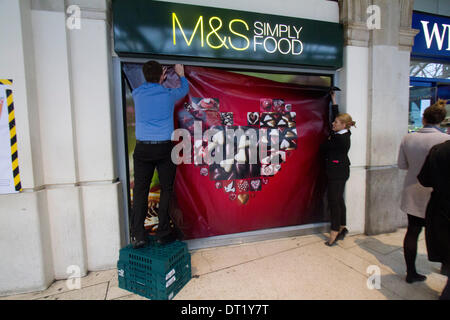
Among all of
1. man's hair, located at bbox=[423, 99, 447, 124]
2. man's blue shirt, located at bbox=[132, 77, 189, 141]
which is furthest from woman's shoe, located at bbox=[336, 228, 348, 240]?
man's blue shirt, located at bbox=[132, 77, 189, 141]

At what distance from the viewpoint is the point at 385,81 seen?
3.46 m

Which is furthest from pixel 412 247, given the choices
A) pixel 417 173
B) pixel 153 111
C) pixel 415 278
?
pixel 153 111

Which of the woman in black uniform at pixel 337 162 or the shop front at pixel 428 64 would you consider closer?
the woman in black uniform at pixel 337 162

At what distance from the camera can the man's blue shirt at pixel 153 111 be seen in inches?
90.7

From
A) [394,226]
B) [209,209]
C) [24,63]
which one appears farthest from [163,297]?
[394,226]

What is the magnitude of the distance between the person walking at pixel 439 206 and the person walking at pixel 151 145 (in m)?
2.46

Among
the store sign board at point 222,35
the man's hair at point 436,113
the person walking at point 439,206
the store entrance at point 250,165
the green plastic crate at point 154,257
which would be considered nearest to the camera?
the person walking at point 439,206

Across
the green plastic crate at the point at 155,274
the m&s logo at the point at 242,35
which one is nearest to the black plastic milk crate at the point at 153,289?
the green plastic crate at the point at 155,274

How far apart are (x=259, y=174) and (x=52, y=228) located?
2.65m

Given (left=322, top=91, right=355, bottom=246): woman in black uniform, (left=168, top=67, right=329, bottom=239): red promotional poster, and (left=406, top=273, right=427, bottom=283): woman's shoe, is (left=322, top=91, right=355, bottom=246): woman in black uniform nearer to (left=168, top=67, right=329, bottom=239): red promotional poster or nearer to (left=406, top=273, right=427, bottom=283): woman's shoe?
(left=168, top=67, right=329, bottom=239): red promotional poster

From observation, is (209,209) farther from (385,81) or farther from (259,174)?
(385,81)

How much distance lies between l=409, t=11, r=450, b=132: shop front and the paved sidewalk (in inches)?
116

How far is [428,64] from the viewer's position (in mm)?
4566

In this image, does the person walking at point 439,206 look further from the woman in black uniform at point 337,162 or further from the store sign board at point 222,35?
the store sign board at point 222,35
